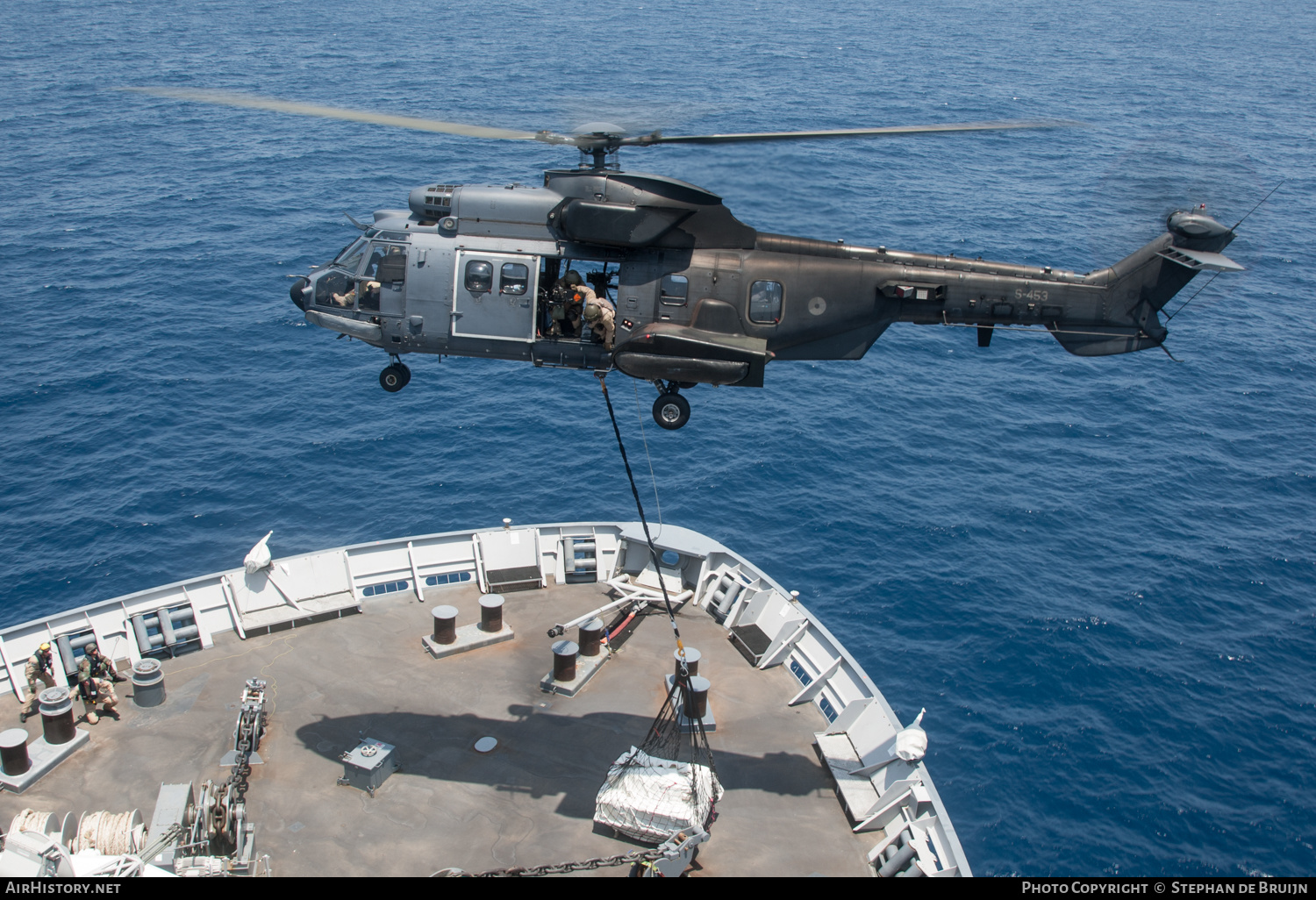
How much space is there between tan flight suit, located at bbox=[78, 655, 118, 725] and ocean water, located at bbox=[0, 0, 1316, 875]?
48.1 feet

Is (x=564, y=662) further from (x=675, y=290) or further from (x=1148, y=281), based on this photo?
(x=1148, y=281)

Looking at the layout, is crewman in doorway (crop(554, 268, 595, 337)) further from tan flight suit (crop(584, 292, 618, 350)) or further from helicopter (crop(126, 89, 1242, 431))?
tan flight suit (crop(584, 292, 618, 350))

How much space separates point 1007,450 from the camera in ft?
157

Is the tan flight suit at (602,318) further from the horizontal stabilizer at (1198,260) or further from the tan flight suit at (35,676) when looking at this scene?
the tan flight suit at (35,676)

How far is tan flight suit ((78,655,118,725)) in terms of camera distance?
24.6 metres

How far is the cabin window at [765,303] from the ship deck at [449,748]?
397 inches

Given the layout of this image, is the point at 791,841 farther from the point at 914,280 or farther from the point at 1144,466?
the point at 1144,466

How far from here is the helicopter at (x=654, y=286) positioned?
2178 centimetres

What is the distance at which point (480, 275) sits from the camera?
22438 millimetres

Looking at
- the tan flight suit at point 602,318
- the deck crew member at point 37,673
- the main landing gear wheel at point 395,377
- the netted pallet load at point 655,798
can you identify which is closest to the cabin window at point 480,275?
the tan flight suit at point 602,318

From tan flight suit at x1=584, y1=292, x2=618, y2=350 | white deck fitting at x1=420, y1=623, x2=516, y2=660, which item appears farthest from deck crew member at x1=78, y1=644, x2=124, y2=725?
tan flight suit at x1=584, y1=292, x2=618, y2=350

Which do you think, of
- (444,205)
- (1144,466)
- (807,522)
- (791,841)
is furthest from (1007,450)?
(444,205)

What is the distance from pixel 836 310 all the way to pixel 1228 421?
123 ft

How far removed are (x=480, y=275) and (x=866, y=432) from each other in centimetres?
3114
